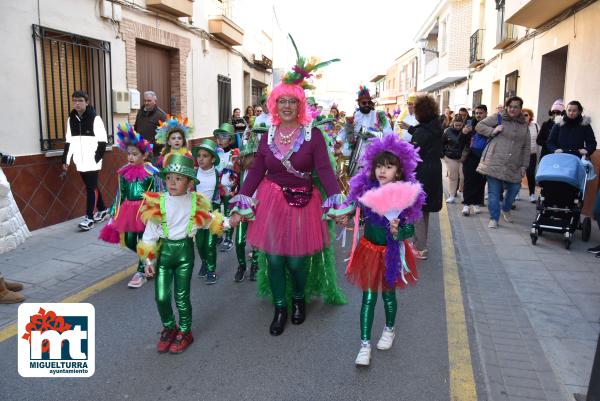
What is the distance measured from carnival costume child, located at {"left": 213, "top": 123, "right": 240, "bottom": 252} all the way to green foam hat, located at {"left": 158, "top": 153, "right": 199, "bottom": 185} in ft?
5.99

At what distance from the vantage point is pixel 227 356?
12.0 feet

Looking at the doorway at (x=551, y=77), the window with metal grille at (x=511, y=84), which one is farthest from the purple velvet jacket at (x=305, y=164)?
the window with metal grille at (x=511, y=84)

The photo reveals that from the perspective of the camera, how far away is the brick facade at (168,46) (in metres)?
9.56

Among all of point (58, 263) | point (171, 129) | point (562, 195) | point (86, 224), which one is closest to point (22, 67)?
point (86, 224)

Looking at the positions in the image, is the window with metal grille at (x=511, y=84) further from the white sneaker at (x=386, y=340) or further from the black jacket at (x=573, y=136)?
the white sneaker at (x=386, y=340)

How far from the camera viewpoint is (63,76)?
8.00 meters

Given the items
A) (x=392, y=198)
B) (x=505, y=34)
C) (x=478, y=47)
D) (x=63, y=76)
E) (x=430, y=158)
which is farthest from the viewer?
(x=478, y=47)

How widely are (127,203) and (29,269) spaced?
1.56 m

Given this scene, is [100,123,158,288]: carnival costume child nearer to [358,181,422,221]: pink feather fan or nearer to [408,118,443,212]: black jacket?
[358,181,422,221]: pink feather fan

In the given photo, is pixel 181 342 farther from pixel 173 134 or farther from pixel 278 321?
pixel 173 134

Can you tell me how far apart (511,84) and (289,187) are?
13.2 metres

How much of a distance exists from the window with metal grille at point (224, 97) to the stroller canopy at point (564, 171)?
34.3 ft

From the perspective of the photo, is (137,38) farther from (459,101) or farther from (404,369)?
(459,101)

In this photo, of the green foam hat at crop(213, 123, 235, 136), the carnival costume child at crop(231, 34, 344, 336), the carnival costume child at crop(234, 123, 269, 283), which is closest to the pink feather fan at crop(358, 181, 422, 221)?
the carnival costume child at crop(231, 34, 344, 336)
